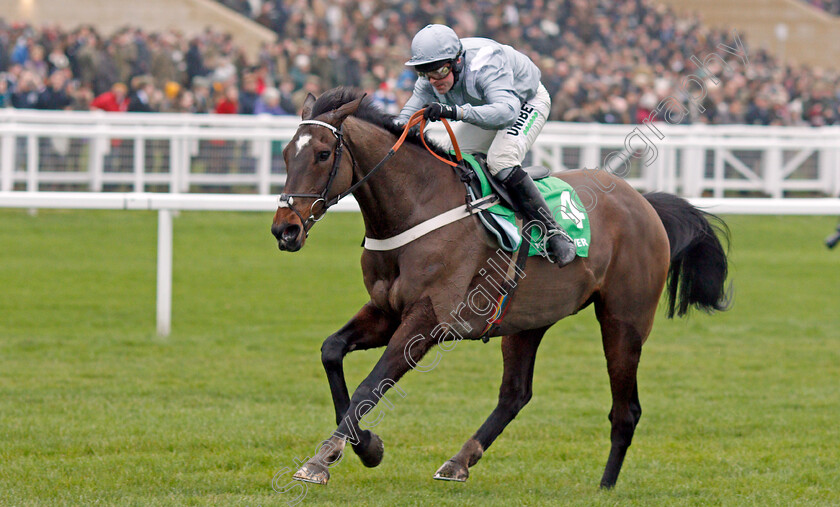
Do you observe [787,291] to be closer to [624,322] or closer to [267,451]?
[624,322]

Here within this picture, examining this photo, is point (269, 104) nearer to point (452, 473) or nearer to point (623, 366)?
point (623, 366)

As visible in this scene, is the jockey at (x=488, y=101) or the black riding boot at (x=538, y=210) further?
the black riding boot at (x=538, y=210)

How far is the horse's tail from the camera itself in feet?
18.6

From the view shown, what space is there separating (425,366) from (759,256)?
6.45m

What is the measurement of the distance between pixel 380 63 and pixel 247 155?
6.68m

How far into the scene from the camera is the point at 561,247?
189 inches

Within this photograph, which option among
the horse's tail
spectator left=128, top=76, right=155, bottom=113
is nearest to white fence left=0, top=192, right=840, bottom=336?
the horse's tail

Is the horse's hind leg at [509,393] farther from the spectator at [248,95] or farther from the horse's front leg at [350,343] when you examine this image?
the spectator at [248,95]

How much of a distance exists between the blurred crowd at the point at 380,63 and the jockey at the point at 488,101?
644cm

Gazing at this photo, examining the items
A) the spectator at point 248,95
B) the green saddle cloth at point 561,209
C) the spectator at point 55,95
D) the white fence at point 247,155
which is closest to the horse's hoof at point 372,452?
the green saddle cloth at point 561,209

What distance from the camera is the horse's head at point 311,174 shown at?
3988 millimetres

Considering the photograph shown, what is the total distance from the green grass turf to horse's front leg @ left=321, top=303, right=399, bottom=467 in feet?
1.29

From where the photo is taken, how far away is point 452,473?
4.74 meters

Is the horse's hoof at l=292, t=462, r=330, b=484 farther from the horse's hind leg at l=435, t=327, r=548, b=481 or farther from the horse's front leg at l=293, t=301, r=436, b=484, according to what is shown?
the horse's hind leg at l=435, t=327, r=548, b=481
